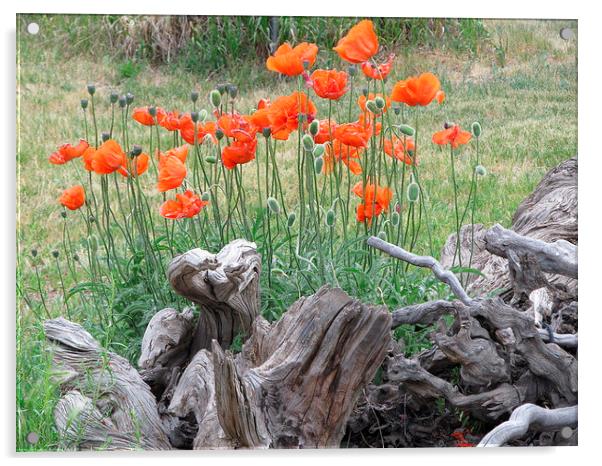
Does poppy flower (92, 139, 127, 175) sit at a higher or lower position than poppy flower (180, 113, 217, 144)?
lower

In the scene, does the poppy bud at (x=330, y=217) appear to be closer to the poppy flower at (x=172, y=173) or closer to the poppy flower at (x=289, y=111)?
the poppy flower at (x=289, y=111)

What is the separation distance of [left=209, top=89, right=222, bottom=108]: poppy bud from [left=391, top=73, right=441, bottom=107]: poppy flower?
44cm

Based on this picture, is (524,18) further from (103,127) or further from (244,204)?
(103,127)

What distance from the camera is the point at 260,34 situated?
2797 mm

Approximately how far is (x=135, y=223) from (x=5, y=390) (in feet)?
1.77

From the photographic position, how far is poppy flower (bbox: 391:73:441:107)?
9.21 ft

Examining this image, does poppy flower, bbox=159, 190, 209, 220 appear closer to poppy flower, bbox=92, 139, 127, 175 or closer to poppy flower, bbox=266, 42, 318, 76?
poppy flower, bbox=92, 139, 127, 175

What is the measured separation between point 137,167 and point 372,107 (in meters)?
0.62

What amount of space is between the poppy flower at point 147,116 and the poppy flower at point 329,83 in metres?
0.40

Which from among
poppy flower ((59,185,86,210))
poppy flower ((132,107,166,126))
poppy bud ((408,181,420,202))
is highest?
poppy flower ((132,107,166,126))

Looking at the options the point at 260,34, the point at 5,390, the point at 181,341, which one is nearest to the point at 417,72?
the point at 260,34

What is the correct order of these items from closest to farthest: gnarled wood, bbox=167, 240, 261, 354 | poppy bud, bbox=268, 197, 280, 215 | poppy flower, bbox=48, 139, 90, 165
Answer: gnarled wood, bbox=167, 240, 261, 354
poppy flower, bbox=48, 139, 90, 165
poppy bud, bbox=268, 197, 280, 215

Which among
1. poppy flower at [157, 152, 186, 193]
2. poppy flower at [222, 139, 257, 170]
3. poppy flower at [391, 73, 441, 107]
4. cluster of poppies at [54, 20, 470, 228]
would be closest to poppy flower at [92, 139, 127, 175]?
cluster of poppies at [54, 20, 470, 228]

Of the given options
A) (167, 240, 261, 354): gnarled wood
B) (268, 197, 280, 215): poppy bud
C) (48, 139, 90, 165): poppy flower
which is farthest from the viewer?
(268, 197, 280, 215): poppy bud
